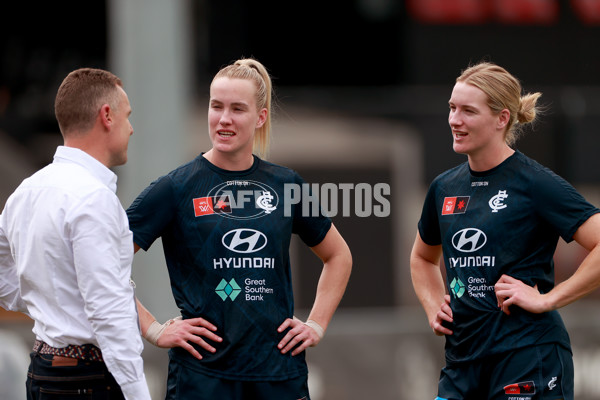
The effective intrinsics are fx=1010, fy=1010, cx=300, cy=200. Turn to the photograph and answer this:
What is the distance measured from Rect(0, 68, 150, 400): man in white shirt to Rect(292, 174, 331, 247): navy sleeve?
33.4 inches

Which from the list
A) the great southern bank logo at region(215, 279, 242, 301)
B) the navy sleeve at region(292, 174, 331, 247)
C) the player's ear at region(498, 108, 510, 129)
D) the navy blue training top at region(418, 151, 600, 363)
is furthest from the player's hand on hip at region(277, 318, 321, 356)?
the player's ear at region(498, 108, 510, 129)

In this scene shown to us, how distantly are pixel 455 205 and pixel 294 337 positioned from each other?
91 cm

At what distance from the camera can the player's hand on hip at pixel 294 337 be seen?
4.26 metres

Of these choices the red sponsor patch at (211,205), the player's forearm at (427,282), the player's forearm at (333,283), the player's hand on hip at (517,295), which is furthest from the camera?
the player's forearm at (427,282)

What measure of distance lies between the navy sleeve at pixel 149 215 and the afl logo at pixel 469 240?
1242 mm

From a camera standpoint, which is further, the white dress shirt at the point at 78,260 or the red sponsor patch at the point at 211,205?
the red sponsor patch at the point at 211,205

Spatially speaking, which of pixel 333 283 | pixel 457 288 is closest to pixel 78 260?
pixel 333 283

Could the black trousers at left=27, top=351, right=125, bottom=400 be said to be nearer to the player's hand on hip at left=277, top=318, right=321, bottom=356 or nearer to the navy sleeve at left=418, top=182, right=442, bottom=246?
the player's hand on hip at left=277, top=318, right=321, bottom=356

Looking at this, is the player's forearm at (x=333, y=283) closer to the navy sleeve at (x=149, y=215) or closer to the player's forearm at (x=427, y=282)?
the player's forearm at (x=427, y=282)

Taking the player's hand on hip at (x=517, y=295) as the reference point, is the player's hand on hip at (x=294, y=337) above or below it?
below

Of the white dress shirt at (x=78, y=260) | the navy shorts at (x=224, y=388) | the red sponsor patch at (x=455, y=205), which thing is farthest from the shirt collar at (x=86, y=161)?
the red sponsor patch at (x=455, y=205)

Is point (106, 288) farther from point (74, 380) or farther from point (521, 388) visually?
point (521, 388)

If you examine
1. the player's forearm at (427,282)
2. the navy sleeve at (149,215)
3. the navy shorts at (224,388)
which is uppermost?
the navy sleeve at (149,215)

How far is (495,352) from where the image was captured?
4238 mm
